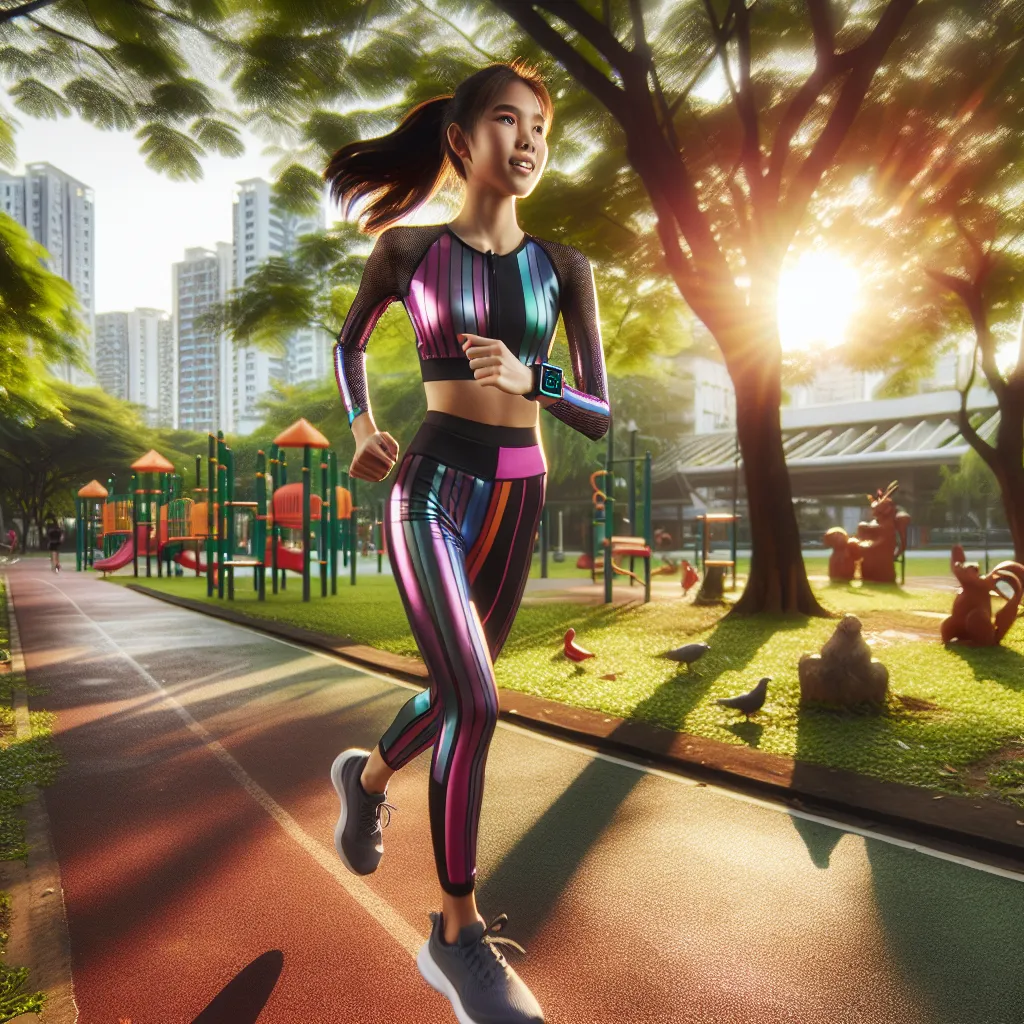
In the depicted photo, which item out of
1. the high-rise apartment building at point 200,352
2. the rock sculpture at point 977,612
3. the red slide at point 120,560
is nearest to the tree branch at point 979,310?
the rock sculpture at point 977,612

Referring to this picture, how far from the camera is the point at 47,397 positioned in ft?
33.6

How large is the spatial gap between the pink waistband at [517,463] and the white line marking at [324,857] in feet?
5.00

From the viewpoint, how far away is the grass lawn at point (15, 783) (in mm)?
2365

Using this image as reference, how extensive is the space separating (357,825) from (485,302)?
1.66 meters

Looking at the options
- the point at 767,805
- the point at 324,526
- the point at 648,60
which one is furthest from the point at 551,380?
the point at 324,526

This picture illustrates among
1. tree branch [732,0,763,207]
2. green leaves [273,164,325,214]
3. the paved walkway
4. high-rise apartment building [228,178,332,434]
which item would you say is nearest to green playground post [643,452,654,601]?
tree branch [732,0,763,207]

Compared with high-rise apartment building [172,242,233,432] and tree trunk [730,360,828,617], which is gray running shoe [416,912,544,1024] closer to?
tree trunk [730,360,828,617]

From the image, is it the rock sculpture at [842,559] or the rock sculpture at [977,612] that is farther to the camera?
the rock sculpture at [842,559]

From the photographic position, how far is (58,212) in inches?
3479

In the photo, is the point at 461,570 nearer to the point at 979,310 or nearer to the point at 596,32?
the point at 596,32

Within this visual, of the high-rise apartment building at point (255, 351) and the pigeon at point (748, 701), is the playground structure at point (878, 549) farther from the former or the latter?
the high-rise apartment building at point (255, 351)

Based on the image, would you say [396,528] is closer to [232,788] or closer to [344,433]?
[232,788]

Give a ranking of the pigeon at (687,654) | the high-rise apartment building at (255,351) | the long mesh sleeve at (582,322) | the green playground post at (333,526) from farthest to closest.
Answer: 1. the high-rise apartment building at (255,351)
2. the green playground post at (333,526)
3. the pigeon at (687,654)
4. the long mesh sleeve at (582,322)

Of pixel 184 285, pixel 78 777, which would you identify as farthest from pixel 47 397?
pixel 184 285
